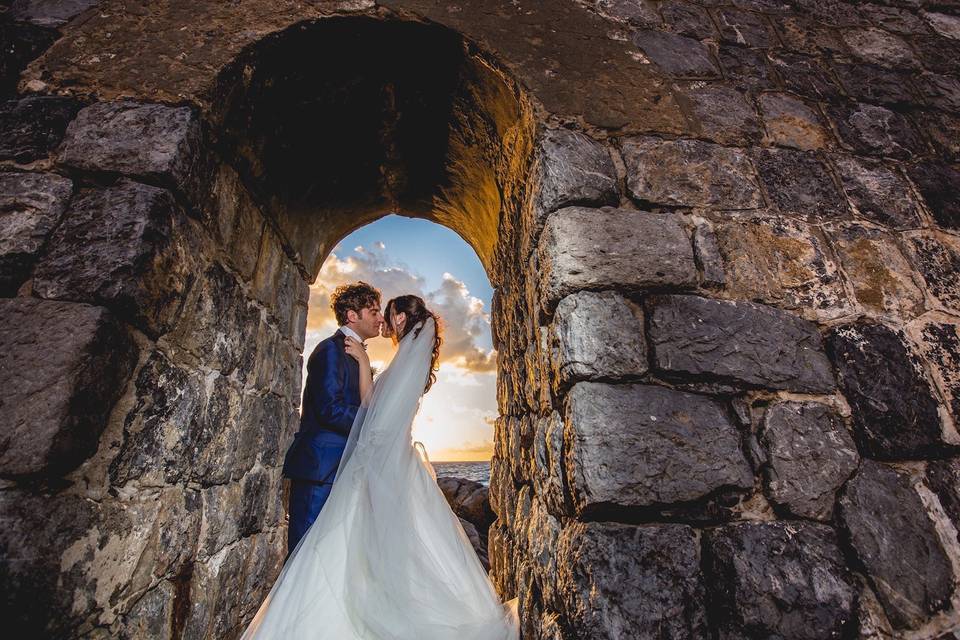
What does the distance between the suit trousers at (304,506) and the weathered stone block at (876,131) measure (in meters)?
2.62

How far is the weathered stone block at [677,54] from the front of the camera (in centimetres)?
177

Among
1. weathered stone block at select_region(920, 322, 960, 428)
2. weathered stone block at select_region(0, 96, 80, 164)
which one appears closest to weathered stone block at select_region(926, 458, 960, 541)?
weathered stone block at select_region(920, 322, 960, 428)

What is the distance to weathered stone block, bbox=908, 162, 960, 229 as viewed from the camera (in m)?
1.58

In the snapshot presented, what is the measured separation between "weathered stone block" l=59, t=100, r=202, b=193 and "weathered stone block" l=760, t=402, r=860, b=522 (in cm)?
187

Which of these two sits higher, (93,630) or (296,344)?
(296,344)

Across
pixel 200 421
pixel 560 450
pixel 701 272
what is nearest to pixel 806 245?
pixel 701 272

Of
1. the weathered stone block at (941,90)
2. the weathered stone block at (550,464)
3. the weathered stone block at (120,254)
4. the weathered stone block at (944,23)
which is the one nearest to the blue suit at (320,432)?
the weathered stone block at (120,254)

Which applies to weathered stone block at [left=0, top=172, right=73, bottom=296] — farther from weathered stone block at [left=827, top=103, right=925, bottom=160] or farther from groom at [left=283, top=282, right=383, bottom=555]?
weathered stone block at [left=827, top=103, right=925, bottom=160]

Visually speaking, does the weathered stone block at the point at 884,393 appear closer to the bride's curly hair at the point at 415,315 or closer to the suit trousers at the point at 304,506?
the bride's curly hair at the point at 415,315

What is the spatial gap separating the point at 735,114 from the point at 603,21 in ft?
2.22

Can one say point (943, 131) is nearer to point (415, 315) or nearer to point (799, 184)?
point (799, 184)

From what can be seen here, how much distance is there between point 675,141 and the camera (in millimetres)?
1576

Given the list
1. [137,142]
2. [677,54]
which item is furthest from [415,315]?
[677,54]

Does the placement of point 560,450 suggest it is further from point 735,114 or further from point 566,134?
point 735,114
